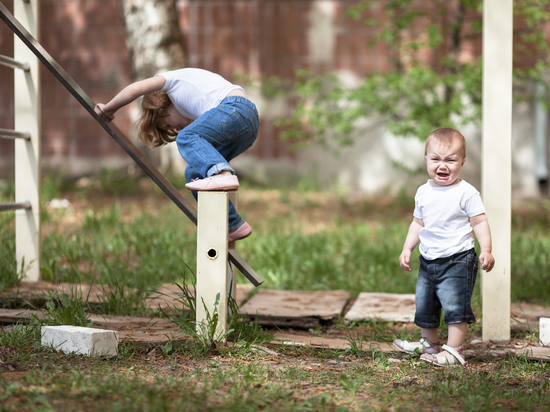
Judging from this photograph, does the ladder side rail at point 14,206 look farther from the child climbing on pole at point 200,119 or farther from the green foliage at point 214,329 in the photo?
the green foliage at point 214,329

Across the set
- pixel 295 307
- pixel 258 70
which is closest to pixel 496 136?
pixel 295 307

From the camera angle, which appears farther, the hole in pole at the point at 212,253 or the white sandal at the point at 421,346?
the white sandal at the point at 421,346

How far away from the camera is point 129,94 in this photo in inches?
111

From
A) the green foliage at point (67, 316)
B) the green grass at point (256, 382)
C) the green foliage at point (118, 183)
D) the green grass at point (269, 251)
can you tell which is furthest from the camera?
the green foliage at point (118, 183)

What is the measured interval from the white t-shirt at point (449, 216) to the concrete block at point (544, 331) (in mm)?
653

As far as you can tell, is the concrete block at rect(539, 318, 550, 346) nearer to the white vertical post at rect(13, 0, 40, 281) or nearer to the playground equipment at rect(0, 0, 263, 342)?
the playground equipment at rect(0, 0, 263, 342)

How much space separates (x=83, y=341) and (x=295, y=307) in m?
1.34

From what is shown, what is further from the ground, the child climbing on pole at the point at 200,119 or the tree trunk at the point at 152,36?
the tree trunk at the point at 152,36

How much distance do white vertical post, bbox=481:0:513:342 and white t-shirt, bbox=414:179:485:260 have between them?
387 mm

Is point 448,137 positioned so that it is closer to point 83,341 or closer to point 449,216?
point 449,216

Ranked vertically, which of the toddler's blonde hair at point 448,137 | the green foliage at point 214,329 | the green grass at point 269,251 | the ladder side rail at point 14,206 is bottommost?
the green foliage at point 214,329

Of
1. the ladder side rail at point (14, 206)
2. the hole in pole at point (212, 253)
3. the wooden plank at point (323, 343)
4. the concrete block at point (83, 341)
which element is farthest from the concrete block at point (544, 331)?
the ladder side rail at point (14, 206)

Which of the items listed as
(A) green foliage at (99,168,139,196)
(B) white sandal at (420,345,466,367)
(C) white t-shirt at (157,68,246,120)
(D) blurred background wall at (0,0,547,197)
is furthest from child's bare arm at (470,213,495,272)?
(D) blurred background wall at (0,0,547,197)

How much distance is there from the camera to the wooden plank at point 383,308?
339cm
